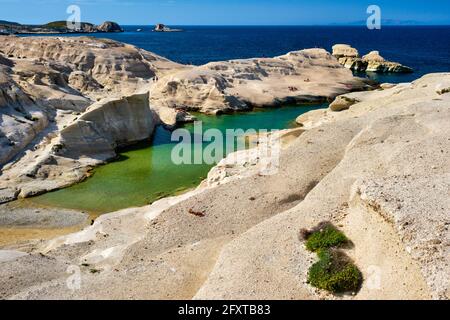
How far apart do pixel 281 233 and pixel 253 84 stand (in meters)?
56.9

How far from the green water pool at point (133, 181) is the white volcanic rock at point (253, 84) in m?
16.3

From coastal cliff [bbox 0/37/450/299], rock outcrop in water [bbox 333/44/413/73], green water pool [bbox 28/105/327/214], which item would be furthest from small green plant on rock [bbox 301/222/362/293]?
rock outcrop in water [bbox 333/44/413/73]

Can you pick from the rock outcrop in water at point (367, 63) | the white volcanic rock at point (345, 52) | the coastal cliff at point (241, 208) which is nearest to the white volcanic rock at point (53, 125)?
the coastal cliff at point (241, 208)

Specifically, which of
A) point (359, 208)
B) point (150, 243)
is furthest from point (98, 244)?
point (359, 208)

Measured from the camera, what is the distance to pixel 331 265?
18594mm

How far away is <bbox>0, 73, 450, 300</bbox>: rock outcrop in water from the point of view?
17.6 meters

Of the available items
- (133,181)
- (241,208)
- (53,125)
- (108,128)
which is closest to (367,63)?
(108,128)

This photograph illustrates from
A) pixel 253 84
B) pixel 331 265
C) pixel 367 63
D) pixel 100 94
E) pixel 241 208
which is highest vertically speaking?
pixel 367 63

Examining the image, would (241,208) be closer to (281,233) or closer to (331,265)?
(281,233)

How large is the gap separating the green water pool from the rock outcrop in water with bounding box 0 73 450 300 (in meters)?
4.08

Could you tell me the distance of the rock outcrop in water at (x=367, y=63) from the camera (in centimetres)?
10844

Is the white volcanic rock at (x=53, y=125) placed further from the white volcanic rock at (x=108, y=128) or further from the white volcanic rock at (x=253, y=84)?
the white volcanic rock at (x=253, y=84)
